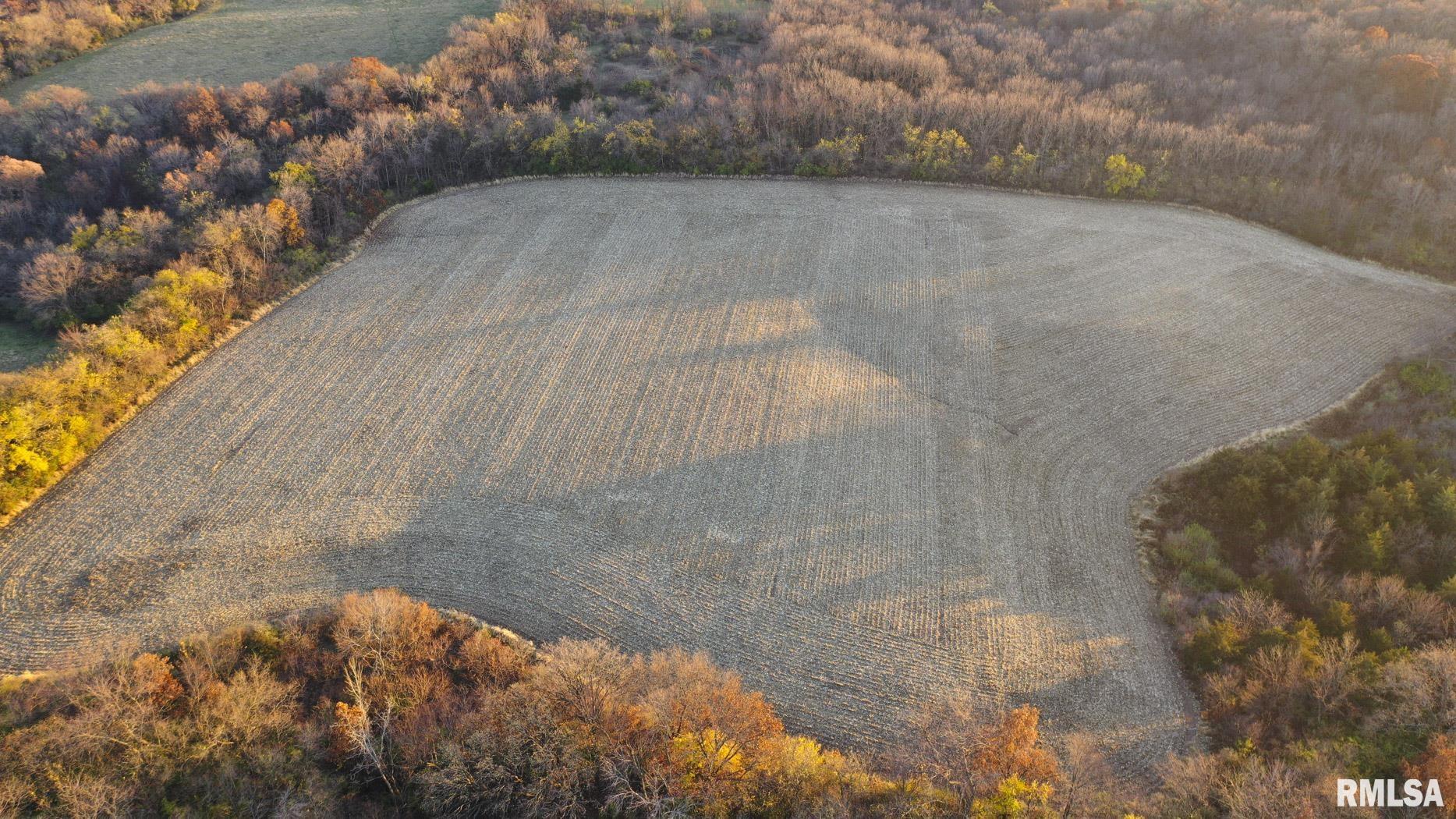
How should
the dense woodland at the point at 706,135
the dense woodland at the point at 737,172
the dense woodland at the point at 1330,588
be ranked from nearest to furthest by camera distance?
the dense woodland at the point at 737,172, the dense woodland at the point at 1330,588, the dense woodland at the point at 706,135

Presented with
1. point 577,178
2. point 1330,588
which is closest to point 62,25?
point 577,178

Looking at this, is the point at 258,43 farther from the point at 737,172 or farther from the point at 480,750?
the point at 480,750

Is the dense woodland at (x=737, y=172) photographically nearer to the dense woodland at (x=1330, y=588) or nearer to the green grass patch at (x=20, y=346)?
the dense woodland at (x=1330, y=588)

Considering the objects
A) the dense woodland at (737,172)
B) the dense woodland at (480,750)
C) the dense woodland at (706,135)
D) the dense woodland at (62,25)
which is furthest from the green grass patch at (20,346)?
the dense woodland at (62,25)

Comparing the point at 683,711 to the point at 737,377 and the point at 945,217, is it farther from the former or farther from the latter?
the point at 945,217

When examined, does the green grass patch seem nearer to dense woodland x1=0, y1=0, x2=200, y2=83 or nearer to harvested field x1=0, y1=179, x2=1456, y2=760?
harvested field x1=0, y1=179, x2=1456, y2=760

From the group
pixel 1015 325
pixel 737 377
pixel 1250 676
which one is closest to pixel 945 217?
pixel 1015 325

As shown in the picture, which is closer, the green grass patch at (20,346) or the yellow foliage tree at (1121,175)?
the green grass patch at (20,346)
